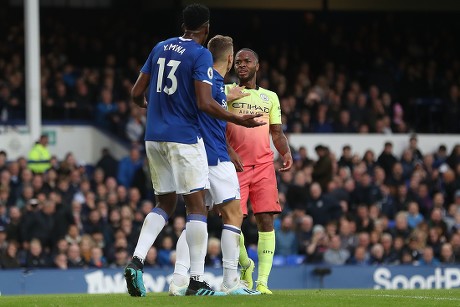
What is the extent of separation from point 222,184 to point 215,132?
0.50 meters

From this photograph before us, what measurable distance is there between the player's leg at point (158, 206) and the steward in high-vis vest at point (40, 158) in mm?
12224

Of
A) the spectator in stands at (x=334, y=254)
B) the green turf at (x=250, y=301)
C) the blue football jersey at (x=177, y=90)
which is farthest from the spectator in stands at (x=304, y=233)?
the blue football jersey at (x=177, y=90)

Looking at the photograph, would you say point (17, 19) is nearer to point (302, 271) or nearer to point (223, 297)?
point (302, 271)

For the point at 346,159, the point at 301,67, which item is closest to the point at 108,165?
the point at 346,159

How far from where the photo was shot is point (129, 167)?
2403 centimetres

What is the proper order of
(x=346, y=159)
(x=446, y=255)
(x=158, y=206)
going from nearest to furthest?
(x=158, y=206)
(x=446, y=255)
(x=346, y=159)

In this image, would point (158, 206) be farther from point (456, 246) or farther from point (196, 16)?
point (456, 246)

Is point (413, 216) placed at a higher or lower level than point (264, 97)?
lower

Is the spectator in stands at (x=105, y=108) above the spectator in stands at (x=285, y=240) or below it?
above

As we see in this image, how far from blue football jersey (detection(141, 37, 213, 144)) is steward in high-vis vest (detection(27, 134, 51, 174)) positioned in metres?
12.6

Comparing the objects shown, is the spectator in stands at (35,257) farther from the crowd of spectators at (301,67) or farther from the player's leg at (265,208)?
the player's leg at (265,208)

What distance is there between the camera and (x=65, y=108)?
1032 inches

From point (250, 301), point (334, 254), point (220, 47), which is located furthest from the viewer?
point (334, 254)

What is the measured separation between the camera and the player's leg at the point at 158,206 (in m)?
11.1
